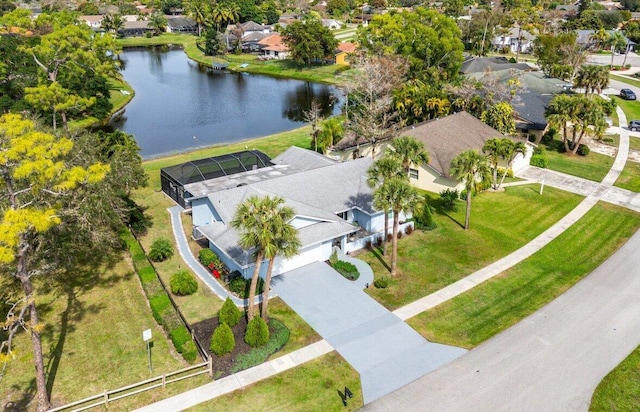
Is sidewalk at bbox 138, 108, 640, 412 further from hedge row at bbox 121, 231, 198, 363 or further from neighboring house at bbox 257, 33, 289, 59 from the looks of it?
neighboring house at bbox 257, 33, 289, 59

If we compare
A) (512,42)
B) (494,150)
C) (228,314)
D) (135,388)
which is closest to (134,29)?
(512,42)

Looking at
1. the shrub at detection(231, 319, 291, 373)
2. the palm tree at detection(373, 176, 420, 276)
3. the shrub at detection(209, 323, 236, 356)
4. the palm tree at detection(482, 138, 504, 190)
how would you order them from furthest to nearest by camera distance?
the palm tree at detection(482, 138, 504, 190) → the palm tree at detection(373, 176, 420, 276) → the shrub at detection(209, 323, 236, 356) → the shrub at detection(231, 319, 291, 373)

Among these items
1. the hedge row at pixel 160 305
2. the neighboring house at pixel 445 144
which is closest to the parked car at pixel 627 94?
the neighboring house at pixel 445 144

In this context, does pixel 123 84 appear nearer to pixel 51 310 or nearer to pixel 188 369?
pixel 51 310

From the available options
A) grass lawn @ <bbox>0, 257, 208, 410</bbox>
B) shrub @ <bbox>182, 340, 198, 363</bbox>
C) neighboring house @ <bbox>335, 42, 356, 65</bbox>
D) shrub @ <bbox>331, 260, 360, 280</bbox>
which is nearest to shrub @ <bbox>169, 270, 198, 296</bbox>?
grass lawn @ <bbox>0, 257, 208, 410</bbox>

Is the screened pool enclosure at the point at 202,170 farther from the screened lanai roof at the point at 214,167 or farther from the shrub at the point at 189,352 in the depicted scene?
the shrub at the point at 189,352

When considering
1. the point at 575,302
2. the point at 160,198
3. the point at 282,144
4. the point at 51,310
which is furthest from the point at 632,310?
the point at 282,144

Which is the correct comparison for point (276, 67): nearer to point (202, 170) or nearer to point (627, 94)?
point (627, 94)
